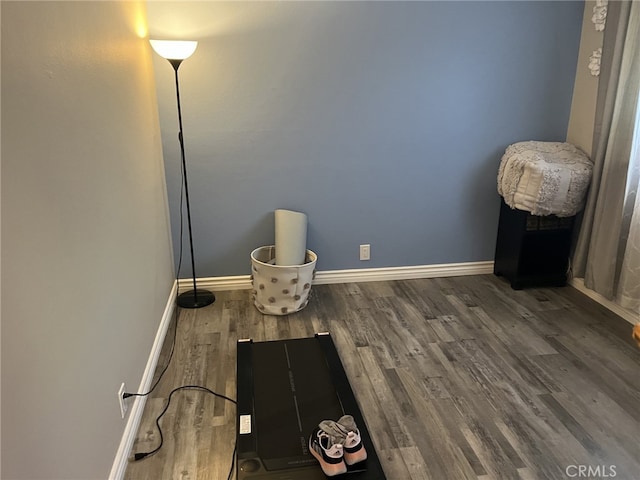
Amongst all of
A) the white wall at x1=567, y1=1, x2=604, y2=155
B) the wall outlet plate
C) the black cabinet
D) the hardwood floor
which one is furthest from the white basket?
the white wall at x1=567, y1=1, x2=604, y2=155

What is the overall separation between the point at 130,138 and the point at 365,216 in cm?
161

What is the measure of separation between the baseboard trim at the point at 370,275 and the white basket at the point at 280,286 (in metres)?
0.36

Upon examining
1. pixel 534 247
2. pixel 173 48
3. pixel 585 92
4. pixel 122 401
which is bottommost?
pixel 122 401

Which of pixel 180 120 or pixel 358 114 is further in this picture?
pixel 358 114

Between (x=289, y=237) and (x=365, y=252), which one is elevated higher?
(x=289, y=237)

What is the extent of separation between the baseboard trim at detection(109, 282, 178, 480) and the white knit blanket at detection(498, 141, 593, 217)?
2211 millimetres

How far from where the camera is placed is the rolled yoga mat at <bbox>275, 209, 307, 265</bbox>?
9.95 ft

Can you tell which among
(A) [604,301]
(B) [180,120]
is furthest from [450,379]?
(B) [180,120]

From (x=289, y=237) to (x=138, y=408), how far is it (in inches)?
52.3

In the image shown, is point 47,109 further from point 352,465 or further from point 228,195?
point 228,195

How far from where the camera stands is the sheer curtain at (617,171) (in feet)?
8.79

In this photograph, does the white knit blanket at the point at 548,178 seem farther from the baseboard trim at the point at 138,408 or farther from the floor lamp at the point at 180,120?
the baseboard trim at the point at 138,408

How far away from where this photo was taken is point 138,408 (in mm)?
2076

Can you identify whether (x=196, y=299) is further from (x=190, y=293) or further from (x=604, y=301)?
(x=604, y=301)
